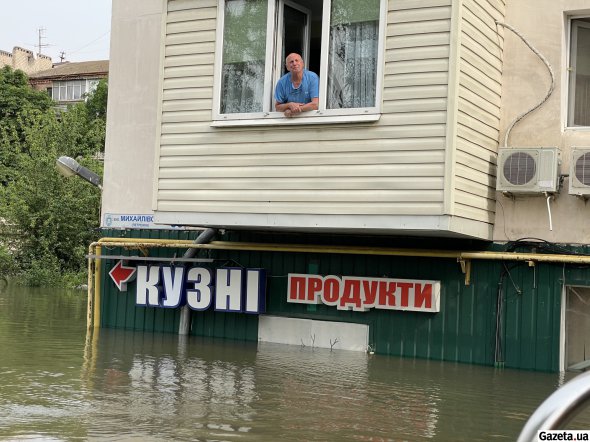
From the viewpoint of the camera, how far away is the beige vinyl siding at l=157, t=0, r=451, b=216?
1045cm

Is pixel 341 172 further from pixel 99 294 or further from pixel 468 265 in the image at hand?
pixel 99 294

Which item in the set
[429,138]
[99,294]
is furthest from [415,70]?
[99,294]

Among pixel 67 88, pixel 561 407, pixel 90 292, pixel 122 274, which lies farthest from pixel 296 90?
pixel 67 88

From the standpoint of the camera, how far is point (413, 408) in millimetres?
8258

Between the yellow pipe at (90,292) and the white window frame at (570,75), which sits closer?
the white window frame at (570,75)

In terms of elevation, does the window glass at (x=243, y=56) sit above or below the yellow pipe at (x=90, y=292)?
above

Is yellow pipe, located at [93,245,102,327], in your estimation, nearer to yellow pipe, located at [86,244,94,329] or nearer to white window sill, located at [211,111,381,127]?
yellow pipe, located at [86,244,94,329]

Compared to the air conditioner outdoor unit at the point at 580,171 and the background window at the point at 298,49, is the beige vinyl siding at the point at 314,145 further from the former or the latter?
the air conditioner outdoor unit at the point at 580,171

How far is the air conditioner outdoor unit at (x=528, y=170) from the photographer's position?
1084cm

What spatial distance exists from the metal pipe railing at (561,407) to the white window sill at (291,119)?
28.6ft

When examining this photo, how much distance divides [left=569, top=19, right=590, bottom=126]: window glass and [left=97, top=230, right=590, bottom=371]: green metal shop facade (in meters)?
1.74

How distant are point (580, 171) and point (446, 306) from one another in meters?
2.43

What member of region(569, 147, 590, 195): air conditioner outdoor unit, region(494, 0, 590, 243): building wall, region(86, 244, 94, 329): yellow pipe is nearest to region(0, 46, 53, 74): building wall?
region(86, 244, 94, 329): yellow pipe

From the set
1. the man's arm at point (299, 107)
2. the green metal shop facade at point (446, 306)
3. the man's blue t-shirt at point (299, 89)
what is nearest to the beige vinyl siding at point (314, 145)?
the man's arm at point (299, 107)
